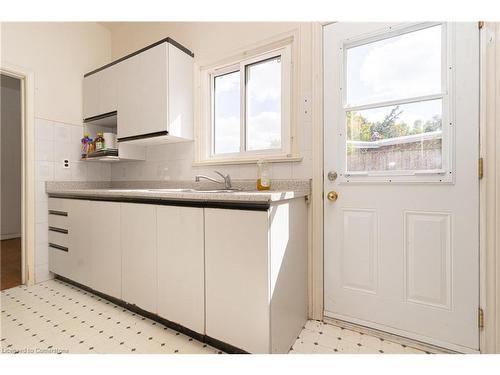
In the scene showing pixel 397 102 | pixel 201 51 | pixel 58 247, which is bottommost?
pixel 58 247

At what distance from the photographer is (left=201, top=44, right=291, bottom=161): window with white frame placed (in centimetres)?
180

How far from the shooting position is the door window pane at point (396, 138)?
53.3 inches

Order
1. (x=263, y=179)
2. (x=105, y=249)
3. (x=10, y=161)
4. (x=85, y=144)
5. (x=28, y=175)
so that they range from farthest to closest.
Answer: (x=10, y=161)
(x=85, y=144)
(x=28, y=175)
(x=105, y=249)
(x=263, y=179)

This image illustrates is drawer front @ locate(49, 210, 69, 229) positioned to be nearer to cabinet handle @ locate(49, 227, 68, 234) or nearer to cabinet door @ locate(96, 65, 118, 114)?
cabinet handle @ locate(49, 227, 68, 234)

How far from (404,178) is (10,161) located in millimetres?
5605

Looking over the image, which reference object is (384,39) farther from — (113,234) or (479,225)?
(113,234)

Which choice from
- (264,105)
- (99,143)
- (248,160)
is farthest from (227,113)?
(99,143)

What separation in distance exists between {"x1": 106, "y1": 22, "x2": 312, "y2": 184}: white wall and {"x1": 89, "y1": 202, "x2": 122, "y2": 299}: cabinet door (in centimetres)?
67

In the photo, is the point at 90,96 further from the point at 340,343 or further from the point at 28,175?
the point at 340,343

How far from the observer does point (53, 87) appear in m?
2.38

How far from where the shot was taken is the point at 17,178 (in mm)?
4133

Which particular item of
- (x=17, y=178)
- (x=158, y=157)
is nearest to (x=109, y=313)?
(x=158, y=157)

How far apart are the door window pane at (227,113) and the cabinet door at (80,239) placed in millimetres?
1210

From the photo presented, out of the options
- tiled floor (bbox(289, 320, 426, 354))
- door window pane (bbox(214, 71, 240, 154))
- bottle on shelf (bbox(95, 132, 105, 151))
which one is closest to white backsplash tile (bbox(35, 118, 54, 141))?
bottle on shelf (bbox(95, 132, 105, 151))
